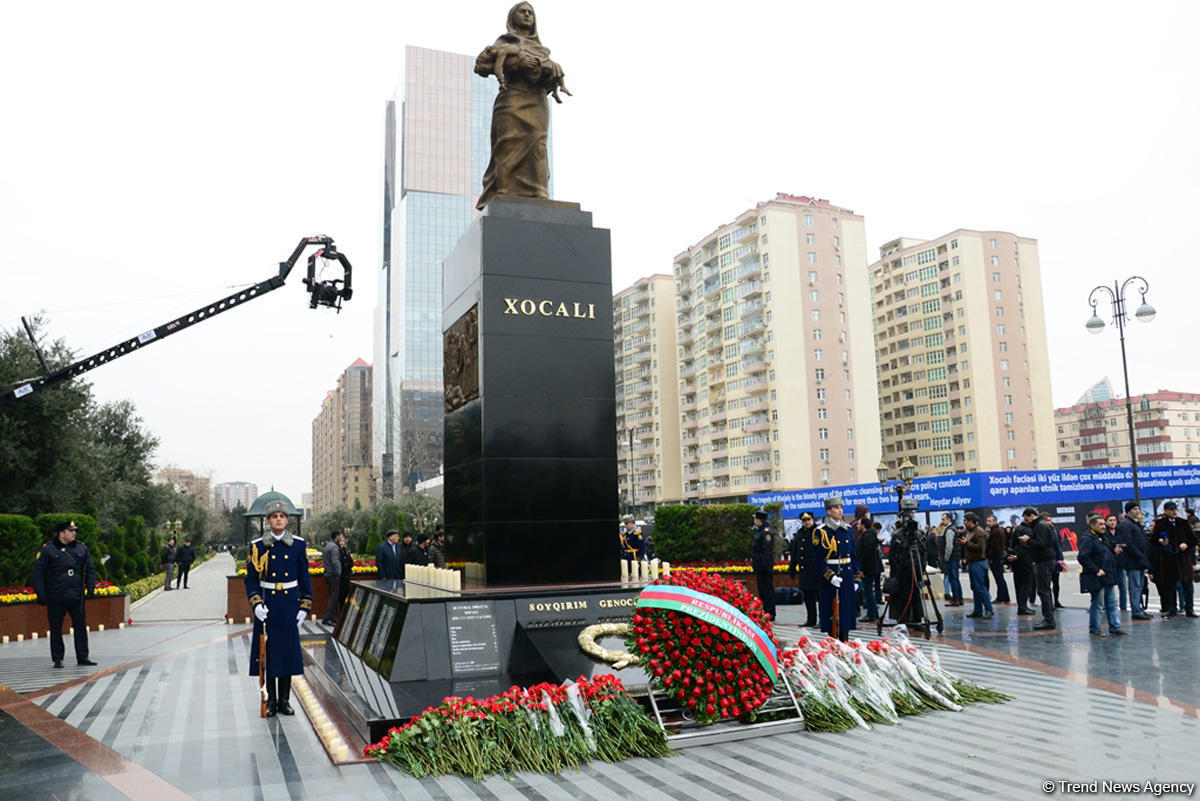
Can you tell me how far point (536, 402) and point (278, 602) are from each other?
11.5 ft

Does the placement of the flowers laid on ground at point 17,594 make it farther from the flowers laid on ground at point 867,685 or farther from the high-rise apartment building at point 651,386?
the high-rise apartment building at point 651,386

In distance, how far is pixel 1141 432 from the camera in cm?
12038

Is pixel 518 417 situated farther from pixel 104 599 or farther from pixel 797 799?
pixel 104 599

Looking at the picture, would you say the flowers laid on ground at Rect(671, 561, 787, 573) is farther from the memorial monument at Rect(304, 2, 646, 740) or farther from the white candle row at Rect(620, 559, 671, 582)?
the memorial monument at Rect(304, 2, 646, 740)

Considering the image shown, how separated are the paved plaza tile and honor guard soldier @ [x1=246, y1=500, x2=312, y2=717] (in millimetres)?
356

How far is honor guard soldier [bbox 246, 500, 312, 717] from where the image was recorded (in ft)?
26.1

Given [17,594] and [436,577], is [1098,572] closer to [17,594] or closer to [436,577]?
[436,577]

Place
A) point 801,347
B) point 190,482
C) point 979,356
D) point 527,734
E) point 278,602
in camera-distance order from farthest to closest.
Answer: point 190,482
point 979,356
point 801,347
point 278,602
point 527,734

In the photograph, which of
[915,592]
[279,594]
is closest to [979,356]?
[915,592]

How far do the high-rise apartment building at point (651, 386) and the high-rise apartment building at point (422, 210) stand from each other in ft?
75.2

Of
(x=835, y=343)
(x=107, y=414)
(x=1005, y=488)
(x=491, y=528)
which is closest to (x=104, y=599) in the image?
(x=491, y=528)

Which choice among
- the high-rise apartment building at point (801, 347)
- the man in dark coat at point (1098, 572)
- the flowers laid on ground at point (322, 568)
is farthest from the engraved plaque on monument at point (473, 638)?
the high-rise apartment building at point (801, 347)

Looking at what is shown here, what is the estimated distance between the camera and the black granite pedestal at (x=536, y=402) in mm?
9641

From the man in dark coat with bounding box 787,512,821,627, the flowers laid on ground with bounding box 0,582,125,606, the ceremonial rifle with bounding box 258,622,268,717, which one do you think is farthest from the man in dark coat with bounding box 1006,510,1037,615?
the flowers laid on ground with bounding box 0,582,125,606
